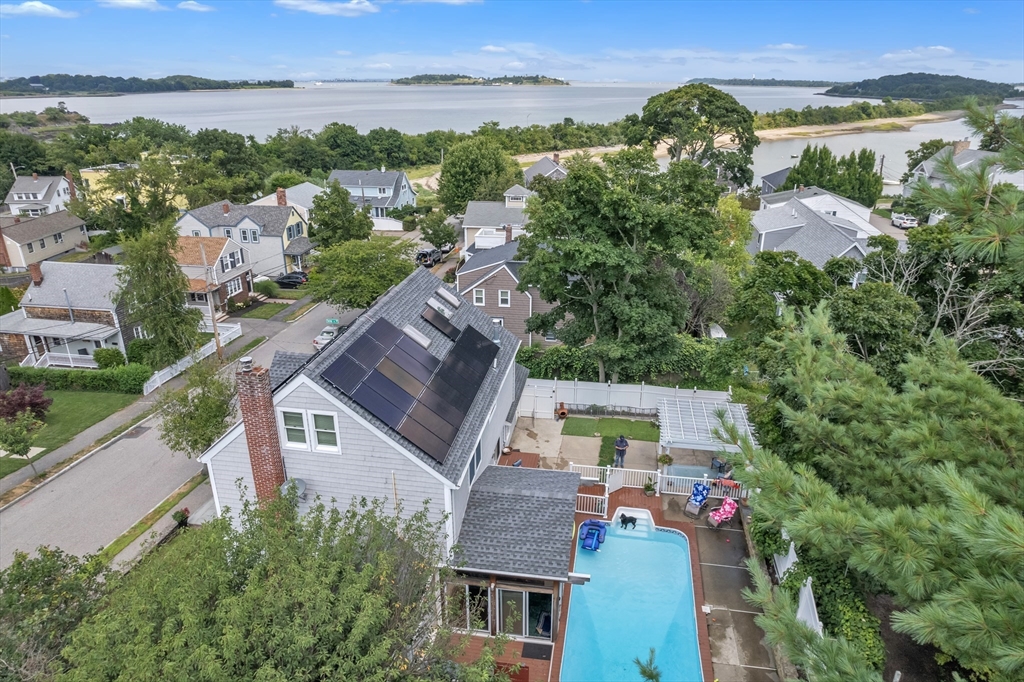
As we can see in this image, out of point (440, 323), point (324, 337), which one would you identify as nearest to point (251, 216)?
point (324, 337)

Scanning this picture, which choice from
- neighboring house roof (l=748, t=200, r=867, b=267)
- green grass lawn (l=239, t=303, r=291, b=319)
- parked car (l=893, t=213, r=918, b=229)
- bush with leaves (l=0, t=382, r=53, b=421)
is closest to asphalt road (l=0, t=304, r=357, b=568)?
bush with leaves (l=0, t=382, r=53, b=421)

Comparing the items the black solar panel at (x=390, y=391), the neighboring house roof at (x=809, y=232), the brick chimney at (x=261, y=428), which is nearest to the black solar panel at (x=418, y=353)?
the black solar panel at (x=390, y=391)

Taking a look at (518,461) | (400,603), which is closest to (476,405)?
(518,461)

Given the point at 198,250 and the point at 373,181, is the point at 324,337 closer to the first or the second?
the point at 198,250

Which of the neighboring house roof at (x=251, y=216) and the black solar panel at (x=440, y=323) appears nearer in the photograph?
the black solar panel at (x=440, y=323)

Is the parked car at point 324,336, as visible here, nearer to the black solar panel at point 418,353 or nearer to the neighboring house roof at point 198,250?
the neighboring house roof at point 198,250

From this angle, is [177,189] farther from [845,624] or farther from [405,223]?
[845,624]
